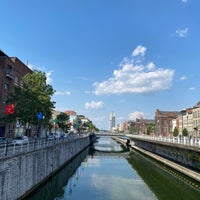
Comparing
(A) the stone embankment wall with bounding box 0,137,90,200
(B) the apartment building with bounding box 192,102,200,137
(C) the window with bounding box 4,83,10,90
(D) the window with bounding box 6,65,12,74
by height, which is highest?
(D) the window with bounding box 6,65,12,74

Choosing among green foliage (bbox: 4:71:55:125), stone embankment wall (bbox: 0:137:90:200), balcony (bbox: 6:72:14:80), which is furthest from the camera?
balcony (bbox: 6:72:14:80)

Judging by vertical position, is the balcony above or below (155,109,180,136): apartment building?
above

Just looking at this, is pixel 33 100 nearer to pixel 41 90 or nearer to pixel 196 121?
pixel 41 90

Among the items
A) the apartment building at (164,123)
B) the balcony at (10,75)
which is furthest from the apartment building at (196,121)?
the balcony at (10,75)

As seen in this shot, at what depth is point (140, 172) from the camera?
45406 mm

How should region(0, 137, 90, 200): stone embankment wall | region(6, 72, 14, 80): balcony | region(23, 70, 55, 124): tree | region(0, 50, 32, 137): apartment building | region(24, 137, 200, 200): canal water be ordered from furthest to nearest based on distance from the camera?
region(6, 72, 14, 80): balcony
region(0, 50, 32, 137): apartment building
region(23, 70, 55, 124): tree
region(24, 137, 200, 200): canal water
region(0, 137, 90, 200): stone embankment wall

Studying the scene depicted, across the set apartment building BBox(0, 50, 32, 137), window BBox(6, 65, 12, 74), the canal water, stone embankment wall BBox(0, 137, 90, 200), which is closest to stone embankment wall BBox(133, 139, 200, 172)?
the canal water

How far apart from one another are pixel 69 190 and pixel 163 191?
12.6m

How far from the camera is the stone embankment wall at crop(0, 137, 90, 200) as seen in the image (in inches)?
733

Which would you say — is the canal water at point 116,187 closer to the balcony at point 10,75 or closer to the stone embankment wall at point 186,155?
the stone embankment wall at point 186,155

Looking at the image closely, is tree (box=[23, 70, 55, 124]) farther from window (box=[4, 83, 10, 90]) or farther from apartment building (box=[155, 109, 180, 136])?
apartment building (box=[155, 109, 180, 136])

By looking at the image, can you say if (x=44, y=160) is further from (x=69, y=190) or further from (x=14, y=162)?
(x=14, y=162)

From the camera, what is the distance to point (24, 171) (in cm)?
2319

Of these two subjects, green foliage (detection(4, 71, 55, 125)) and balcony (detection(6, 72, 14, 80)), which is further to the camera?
balcony (detection(6, 72, 14, 80))
